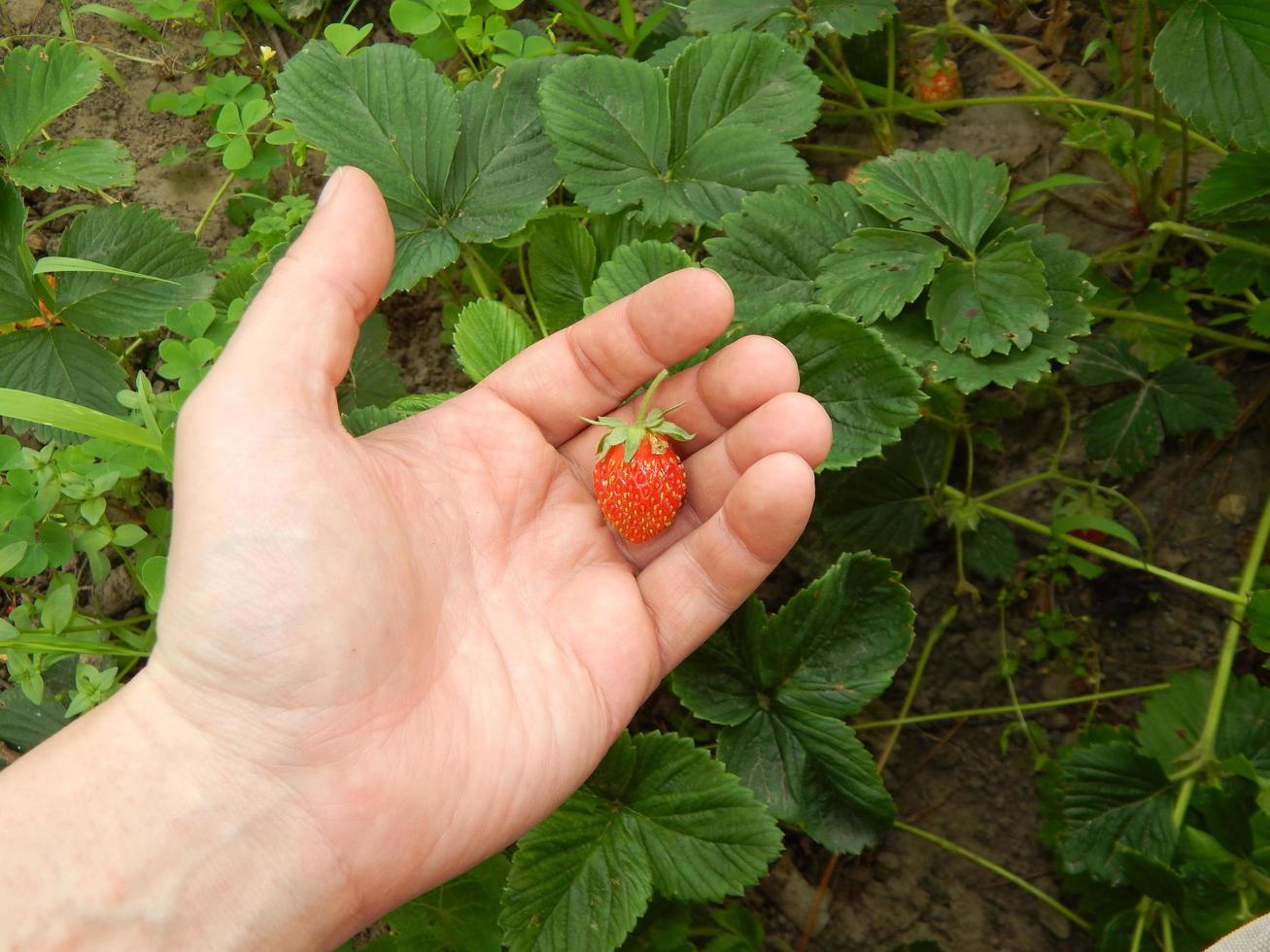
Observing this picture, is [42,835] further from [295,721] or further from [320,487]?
[320,487]

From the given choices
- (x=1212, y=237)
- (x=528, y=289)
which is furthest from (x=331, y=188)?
(x=1212, y=237)

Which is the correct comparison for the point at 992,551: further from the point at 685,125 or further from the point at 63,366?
the point at 63,366

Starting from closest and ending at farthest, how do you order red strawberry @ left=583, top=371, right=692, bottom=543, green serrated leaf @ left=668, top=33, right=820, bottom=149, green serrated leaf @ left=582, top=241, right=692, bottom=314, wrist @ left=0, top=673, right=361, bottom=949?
1. wrist @ left=0, top=673, right=361, bottom=949
2. red strawberry @ left=583, top=371, right=692, bottom=543
3. green serrated leaf @ left=582, top=241, right=692, bottom=314
4. green serrated leaf @ left=668, top=33, right=820, bottom=149

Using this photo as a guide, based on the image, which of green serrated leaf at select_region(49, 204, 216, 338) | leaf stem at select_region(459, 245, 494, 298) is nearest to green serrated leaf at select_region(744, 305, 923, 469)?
leaf stem at select_region(459, 245, 494, 298)

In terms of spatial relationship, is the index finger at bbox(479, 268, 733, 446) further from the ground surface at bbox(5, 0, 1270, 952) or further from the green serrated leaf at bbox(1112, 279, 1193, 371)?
the green serrated leaf at bbox(1112, 279, 1193, 371)

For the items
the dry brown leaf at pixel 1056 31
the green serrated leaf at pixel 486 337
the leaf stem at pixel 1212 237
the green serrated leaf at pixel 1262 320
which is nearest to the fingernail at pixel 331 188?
the green serrated leaf at pixel 486 337

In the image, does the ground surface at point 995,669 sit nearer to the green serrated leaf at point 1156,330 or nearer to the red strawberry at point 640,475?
the green serrated leaf at point 1156,330

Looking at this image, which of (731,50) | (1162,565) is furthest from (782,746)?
(731,50)
